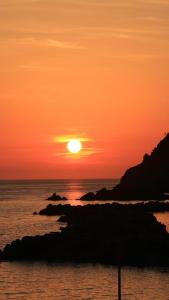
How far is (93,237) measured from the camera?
78188 mm

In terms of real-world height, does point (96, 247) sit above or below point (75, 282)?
above

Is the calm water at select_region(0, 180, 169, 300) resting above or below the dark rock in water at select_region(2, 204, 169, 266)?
below

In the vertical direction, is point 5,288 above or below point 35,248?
below

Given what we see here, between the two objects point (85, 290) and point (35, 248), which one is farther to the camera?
point (35, 248)

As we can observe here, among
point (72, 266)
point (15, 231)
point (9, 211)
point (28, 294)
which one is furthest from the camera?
point (9, 211)

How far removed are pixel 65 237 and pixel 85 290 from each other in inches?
577

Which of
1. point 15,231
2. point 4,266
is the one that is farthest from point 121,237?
point 15,231

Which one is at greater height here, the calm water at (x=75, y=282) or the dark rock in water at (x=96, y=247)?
the dark rock in water at (x=96, y=247)

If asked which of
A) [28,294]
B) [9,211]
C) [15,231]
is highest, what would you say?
[9,211]

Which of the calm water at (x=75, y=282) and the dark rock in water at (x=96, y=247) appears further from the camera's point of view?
the dark rock in water at (x=96, y=247)

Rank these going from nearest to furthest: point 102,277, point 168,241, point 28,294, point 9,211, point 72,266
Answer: point 28,294 < point 102,277 < point 72,266 < point 168,241 < point 9,211

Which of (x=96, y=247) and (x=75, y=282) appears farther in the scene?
(x=96, y=247)

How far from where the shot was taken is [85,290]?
6400 centimetres

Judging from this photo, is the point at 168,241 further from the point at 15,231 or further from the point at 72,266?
the point at 15,231
